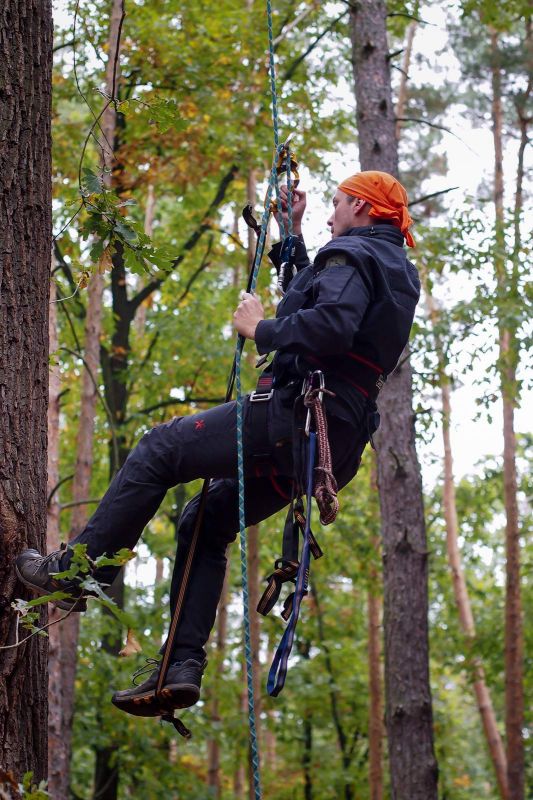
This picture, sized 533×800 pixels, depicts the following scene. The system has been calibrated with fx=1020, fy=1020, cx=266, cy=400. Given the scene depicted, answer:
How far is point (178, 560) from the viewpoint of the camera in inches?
156

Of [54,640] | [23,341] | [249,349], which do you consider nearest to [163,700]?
[23,341]

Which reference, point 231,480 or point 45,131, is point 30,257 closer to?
point 45,131

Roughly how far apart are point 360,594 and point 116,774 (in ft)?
25.1

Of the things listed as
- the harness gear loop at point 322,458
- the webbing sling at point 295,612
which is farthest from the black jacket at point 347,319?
the webbing sling at point 295,612

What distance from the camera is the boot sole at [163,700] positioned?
11.6 ft

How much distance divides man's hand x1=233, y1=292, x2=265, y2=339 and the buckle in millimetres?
213

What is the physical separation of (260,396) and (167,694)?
3.59ft

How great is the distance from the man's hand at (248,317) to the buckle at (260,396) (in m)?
0.21

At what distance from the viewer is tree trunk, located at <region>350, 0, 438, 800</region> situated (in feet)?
25.3

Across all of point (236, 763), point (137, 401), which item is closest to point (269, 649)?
point (236, 763)

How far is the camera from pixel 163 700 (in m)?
3.57

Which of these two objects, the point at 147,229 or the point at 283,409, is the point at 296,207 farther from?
the point at 147,229

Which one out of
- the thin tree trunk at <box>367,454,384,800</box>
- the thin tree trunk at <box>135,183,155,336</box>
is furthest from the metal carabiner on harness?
the thin tree trunk at <box>135,183,155,336</box>

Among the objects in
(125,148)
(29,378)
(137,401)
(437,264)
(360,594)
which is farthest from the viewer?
(360,594)
